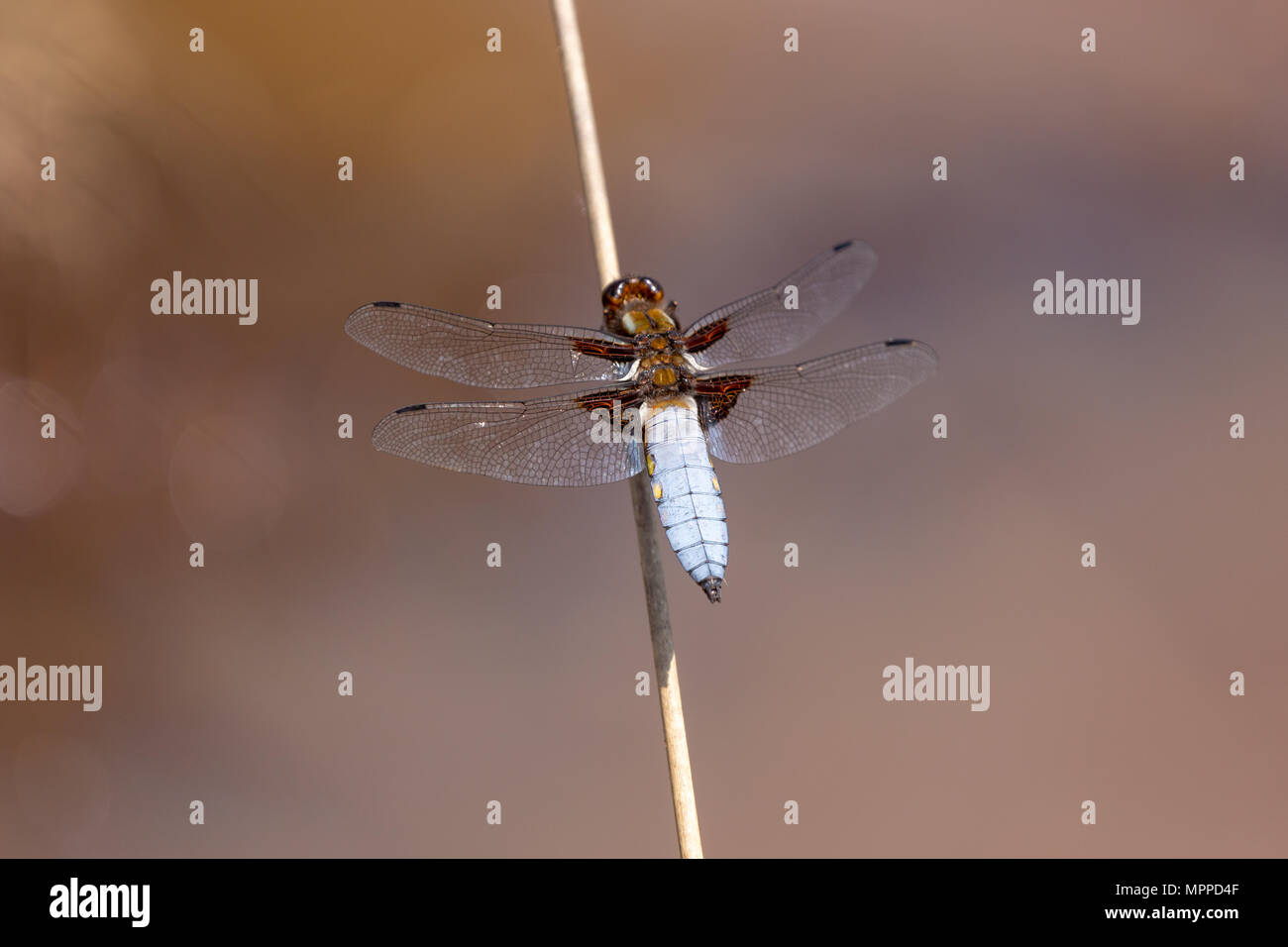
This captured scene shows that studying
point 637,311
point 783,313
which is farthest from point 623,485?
point 637,311

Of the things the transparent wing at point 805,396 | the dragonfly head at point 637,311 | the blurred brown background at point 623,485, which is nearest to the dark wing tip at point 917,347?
the transparent wing at point 805,396

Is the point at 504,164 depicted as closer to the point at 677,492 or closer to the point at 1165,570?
the point at 677,492

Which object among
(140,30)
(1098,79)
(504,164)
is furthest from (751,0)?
(140,30)

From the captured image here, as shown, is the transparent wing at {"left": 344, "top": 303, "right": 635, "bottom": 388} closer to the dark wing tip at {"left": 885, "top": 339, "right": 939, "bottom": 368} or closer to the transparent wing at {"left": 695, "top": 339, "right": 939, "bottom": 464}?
the transparent wing at {"left": 695, "top": 339, "right": 939, "bottom": 464}

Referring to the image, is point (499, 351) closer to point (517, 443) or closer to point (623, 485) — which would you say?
point (517, 443)

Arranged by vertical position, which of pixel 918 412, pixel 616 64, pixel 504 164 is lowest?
pixel 918 412

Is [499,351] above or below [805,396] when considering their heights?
above
